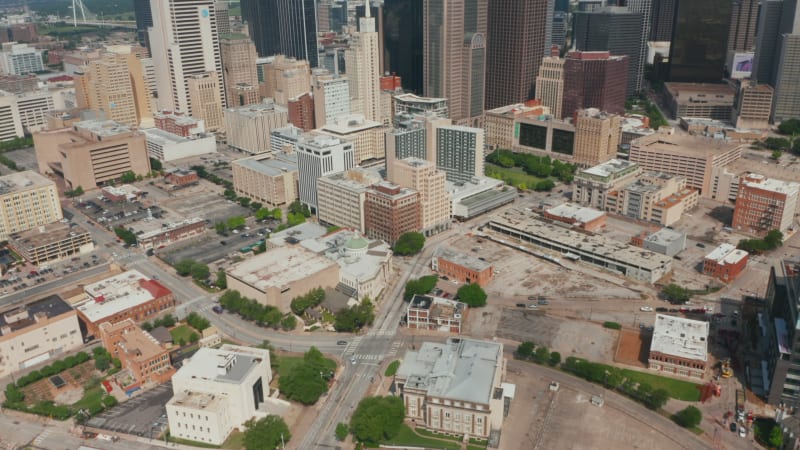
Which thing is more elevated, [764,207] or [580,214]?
Answer: [764,207]

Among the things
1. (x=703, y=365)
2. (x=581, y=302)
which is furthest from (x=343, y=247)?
(x=703, y=365)

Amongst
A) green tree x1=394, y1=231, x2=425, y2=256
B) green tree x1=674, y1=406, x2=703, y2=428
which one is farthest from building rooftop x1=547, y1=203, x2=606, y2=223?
green tree x1=674, y1=406, x2=703, y2=428

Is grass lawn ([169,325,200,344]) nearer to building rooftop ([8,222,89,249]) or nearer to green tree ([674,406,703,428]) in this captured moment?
building rooftop ([8,222,89,249])

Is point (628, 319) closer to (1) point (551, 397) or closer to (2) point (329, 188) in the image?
(1) point (551, 397)

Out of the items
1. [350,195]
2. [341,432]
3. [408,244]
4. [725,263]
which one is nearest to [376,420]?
[341,432]

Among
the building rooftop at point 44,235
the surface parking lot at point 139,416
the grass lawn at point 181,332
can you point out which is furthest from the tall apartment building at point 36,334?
the building rooftop at point 44,235

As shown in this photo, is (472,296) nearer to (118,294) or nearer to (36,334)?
(118,294)
